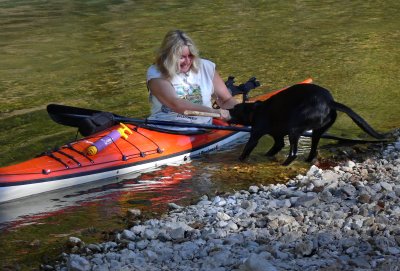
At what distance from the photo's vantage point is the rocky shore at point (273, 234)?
514cm

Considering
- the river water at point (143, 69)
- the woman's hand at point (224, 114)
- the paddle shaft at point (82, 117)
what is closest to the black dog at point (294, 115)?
the woman's hand at point (224, 114)

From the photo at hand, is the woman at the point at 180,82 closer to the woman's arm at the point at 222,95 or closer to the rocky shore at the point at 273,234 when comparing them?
the woman's arm at the point at 222,95

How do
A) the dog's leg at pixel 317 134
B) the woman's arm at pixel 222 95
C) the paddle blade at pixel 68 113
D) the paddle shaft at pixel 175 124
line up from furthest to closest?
the woman's arm at pixel 222 95 < the paddle blade at pixel 68 113 < the paddle shaft at pixel 175 124 < the dog's leg at pixel 317 134

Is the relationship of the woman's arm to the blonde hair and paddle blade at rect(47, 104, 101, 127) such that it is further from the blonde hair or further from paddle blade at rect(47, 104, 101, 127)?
paddle blade at rect(47, 104, 101, 127)

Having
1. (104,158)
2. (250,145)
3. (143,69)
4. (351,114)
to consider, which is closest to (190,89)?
(250,145)

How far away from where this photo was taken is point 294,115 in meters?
7.54

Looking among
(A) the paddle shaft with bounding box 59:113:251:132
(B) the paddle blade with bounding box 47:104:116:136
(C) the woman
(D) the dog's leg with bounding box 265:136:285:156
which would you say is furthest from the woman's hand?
(B) the paddle blade with bounding box 47:104:116:136

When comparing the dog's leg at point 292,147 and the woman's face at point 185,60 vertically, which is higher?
the woman's face at point 185,60

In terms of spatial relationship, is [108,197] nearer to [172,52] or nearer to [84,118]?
[84,118]

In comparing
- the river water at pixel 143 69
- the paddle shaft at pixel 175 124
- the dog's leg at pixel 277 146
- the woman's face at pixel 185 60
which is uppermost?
the woman's face at pixel 185 60

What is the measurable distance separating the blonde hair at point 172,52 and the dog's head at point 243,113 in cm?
60

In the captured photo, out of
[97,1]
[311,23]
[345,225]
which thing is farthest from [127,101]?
[97,1]

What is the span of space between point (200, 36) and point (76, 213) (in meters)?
10.1

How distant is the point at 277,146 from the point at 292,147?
0.39m
